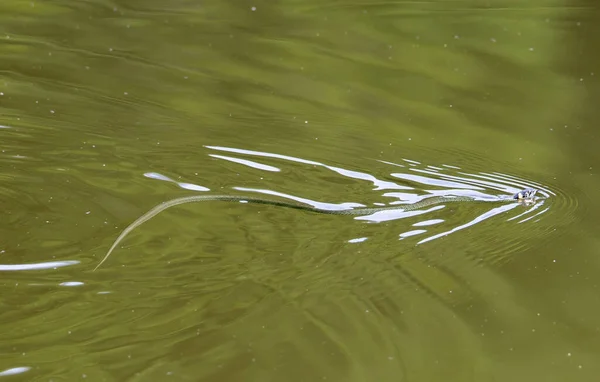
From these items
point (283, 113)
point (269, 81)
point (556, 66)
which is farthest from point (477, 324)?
point (556, 66)

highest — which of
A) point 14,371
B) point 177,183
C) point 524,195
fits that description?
point 524,195

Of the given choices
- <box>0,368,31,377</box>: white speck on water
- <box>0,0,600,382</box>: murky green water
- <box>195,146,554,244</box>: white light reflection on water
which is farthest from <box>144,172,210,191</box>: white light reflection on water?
<box>0,368,31,377</box>: white speck on water

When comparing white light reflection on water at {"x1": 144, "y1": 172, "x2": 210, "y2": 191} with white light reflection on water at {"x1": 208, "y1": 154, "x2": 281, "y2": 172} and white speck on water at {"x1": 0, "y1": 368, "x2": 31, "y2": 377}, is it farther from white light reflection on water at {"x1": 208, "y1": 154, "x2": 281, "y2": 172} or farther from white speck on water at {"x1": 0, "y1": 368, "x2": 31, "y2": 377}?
white speck on water at {"x1": 0, "y1": 368, "x2": 31, "y2": 377}

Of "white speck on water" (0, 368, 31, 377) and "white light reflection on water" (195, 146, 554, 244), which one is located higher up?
"white light reflection on water" (195, 146, 554, 244)

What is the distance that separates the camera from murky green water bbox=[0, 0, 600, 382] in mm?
2479

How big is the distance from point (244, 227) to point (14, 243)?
91 cm

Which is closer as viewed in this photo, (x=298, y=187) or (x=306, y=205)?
(x=306, y=205)

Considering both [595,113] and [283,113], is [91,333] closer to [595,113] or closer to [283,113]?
[283,113]

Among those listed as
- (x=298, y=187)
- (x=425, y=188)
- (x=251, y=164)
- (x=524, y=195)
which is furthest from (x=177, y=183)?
(x=524, y=195)

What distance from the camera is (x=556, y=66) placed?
→ 172 inches

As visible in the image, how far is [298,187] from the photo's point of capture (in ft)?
10.7

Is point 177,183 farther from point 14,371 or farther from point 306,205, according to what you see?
point 14,371

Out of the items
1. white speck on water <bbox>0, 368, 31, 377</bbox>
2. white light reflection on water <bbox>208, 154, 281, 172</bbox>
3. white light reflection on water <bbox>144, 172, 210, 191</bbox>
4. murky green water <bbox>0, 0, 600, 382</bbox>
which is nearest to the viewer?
white speck on water <bbox>0, 368, 31, 377</bbox>

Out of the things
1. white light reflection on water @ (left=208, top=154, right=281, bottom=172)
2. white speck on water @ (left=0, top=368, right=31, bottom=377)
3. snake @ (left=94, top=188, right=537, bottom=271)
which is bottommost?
white speck on water @ (left=0, top=368, right=31, bottom=377)
